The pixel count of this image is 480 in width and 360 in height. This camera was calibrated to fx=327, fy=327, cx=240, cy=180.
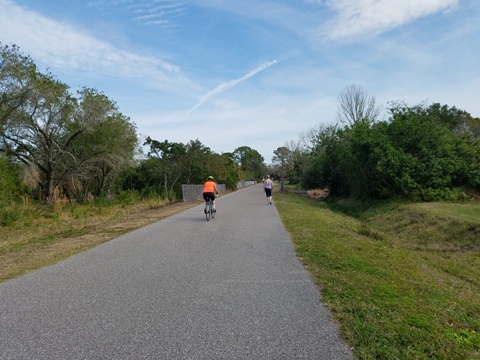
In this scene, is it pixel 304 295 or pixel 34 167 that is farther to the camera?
pixel 34 167

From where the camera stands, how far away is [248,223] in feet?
40.1

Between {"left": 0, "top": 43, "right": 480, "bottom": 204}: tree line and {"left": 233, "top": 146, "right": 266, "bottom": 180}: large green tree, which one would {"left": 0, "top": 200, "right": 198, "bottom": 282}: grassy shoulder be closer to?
{"left": 0, "top": 43, "right": 480, "bottom": 204}: tree line

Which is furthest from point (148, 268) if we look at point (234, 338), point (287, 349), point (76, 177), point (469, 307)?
point (76, 177)

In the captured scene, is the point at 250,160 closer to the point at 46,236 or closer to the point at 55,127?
the point at 55,127

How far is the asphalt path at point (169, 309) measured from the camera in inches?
124

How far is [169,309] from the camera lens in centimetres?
412

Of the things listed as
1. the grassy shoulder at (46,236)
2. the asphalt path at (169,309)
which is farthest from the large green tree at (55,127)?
the asphalt path at (169,309)

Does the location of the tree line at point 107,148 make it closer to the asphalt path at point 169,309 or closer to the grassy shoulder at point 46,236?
the grassy shoulder at point 46,236

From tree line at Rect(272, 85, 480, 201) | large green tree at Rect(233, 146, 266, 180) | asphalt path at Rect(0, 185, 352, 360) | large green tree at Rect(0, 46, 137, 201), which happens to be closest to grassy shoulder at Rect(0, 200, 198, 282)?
asphalt path at Rect(0, 185, 352, 360)

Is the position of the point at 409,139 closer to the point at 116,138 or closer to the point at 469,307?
the point at 469,307

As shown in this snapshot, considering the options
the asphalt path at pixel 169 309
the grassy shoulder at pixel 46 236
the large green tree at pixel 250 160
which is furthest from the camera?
the large green tree at pixel 250 160

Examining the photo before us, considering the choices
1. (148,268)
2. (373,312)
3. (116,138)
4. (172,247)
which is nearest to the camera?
(373,312)

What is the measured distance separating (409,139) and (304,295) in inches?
828

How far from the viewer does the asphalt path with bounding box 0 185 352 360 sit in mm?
3154
